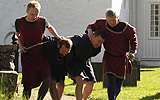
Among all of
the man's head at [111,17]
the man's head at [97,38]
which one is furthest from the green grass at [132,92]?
the man's head at [111,17]

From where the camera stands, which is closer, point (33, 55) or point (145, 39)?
point (33, 55)

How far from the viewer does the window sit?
1973 cm

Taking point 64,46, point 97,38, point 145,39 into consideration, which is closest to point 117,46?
point 97,38

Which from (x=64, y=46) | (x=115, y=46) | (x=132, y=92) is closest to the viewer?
(x=64, y=46)

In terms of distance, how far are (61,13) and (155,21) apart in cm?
621

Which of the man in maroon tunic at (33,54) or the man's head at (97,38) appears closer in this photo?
the man in maroon tunic at (33,54)

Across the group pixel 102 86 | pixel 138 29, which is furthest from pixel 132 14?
pixel 102 86

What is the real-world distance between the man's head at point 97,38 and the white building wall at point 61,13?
9649 mm

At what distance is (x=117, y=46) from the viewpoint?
6.11 m

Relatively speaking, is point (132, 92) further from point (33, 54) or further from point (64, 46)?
point (33, 54)

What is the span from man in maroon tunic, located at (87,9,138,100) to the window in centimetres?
1381

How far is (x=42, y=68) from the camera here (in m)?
5.61

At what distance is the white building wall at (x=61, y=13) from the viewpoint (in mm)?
15594

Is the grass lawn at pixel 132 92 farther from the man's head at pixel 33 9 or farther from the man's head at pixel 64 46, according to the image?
the man's head at pixel 33 9
